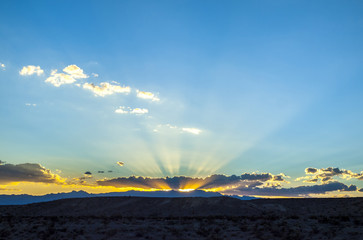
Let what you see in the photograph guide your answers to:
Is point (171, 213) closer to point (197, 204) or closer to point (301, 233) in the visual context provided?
point (197, 204)

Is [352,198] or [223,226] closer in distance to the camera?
[223,226]

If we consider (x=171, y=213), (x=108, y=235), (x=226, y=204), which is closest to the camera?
(x=108, y=235)

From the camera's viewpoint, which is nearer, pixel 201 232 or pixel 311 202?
pixel 201 232

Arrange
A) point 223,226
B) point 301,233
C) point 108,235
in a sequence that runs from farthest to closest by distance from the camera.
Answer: point 223,226
point 108,235
point 301,233

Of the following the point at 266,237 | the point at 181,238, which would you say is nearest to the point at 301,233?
the point at 266,237

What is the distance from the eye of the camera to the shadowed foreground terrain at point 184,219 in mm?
28359

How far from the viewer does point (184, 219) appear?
44.5 meters

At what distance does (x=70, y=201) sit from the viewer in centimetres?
8975

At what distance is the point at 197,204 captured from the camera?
244ft

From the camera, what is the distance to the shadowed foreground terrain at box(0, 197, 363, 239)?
2836 centimetres

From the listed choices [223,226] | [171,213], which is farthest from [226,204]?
[223,226]

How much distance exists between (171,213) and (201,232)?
1590 inches

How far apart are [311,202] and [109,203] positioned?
58162 mm

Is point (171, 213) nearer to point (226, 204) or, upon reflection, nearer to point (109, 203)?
point (226, 204)
